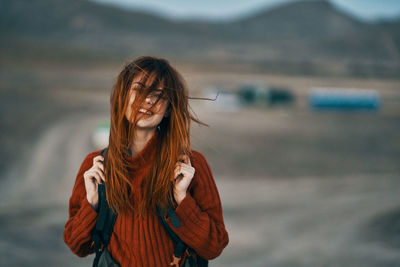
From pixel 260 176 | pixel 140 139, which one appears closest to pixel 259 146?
pixel 260 176

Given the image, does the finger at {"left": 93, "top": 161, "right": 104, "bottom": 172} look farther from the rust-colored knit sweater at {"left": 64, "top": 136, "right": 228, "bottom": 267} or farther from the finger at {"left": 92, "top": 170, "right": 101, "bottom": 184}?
the rust-colored knit sweater at {"left": 64, "top": 136, "right": 228, "bottom": 267}

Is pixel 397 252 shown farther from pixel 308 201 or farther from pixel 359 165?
pixel 359 165

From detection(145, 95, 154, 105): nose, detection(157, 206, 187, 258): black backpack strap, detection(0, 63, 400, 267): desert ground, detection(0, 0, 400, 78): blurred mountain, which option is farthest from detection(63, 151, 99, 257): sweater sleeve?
detection(0, 0, 400, 78): blurred mountain

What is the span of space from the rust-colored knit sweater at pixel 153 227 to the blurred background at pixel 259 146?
29cm

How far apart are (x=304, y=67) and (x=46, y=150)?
5482 centimetres

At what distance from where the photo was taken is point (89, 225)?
6.08ft

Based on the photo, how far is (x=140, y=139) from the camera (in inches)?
77.8

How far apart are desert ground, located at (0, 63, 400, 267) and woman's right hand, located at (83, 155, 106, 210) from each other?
1.73ft

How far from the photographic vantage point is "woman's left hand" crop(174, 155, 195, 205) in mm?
1812

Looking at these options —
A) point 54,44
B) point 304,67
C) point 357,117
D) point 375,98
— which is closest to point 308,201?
point 357,117

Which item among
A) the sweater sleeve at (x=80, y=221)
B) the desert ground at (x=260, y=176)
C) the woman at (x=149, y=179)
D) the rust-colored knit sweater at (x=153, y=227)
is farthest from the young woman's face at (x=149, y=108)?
the sweater sleeve at (x=80, y=221)

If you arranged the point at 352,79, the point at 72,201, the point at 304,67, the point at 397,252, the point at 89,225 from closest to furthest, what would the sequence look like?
the point at 89,225, the point at 72,201, the point at 397,252, the point at 352,79, the point at 304,67

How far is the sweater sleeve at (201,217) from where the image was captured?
1.81 metres

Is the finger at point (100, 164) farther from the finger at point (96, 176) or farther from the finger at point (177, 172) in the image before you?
the finger at point (177, 172)
